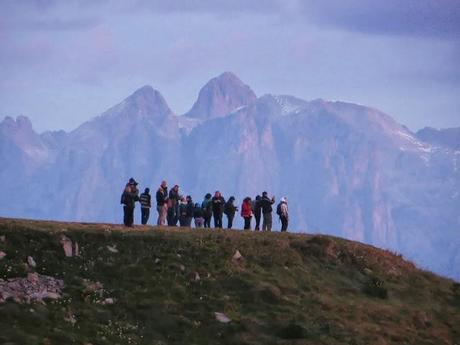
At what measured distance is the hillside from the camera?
4419 cm

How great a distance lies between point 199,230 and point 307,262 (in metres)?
5.90

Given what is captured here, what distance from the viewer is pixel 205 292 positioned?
49.3 metres

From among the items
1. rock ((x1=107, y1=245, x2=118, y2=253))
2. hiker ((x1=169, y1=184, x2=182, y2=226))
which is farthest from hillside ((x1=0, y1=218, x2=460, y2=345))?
hiker ((x1=169, y1=184, x2=182, y2=226))

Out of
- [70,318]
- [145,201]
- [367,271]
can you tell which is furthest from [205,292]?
[145,201]

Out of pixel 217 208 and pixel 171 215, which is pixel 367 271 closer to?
pixel 217 208

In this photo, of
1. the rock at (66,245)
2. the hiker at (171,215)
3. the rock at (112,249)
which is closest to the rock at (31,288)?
the rock at (66,245)

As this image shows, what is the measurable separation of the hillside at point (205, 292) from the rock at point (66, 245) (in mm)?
74

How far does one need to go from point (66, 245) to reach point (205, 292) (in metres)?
6.58

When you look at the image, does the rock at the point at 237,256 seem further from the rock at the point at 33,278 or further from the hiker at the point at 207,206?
the hiker at the point at 207,206

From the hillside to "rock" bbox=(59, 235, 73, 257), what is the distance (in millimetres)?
74

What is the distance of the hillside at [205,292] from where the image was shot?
44188mm

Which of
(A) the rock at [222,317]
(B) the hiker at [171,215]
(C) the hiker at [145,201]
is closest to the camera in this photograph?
(A) the rock at [222,317]

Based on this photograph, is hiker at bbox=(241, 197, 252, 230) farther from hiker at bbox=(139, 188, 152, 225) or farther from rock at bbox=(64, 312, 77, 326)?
rock at bbox=(64, 312, 77, 326)

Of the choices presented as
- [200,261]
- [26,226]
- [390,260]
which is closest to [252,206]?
[390,260]
